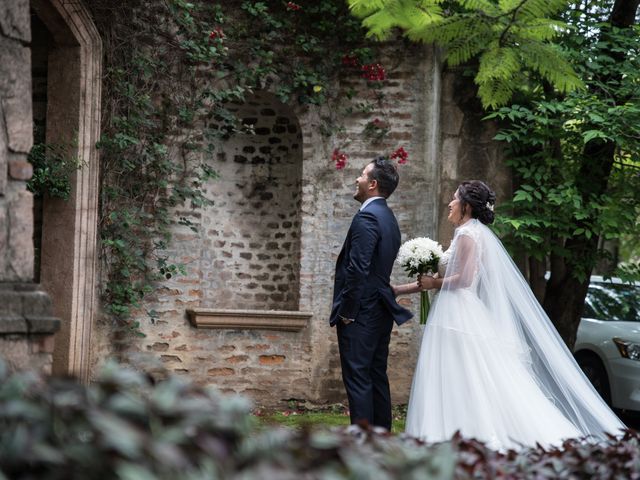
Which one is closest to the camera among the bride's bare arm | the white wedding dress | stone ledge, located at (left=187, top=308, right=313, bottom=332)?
the white wedding dress

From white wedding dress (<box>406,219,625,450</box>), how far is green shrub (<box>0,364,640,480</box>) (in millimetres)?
3148

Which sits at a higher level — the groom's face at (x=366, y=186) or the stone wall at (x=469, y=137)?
the stone wall at (x=469, y=137)

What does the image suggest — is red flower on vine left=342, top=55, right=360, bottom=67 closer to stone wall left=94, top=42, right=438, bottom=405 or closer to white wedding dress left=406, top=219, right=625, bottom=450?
stone wall left=94, top=42, right=438, bottom=405

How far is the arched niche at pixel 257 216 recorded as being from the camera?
8.95 m

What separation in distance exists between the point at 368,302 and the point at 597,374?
13.0 ft

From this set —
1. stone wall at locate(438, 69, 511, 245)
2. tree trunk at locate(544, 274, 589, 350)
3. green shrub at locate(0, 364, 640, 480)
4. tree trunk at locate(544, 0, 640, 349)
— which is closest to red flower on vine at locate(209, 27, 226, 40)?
stone wall at locate(438, 69, 511, 245)

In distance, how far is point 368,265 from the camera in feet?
19.3

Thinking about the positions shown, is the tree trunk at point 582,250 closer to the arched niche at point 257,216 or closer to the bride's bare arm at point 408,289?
the arched niche at point 257,216

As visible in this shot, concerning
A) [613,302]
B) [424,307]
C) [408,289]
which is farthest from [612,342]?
[408,289]

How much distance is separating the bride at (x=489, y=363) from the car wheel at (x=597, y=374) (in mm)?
3267

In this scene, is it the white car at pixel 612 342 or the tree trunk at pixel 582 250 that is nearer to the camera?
→ the white car at pixel 612 342

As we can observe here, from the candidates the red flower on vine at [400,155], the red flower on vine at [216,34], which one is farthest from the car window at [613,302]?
Result: the red flower on vine at [216,34]

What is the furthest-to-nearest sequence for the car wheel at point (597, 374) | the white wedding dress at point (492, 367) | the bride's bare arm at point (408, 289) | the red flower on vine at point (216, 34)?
the car wheel at point (597, 374), the red flower on vine at point (216, 34), the bride's bare arm at point (408, 289), the white wedding dress at point (492, 367)

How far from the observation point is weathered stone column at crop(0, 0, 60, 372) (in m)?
3.97
